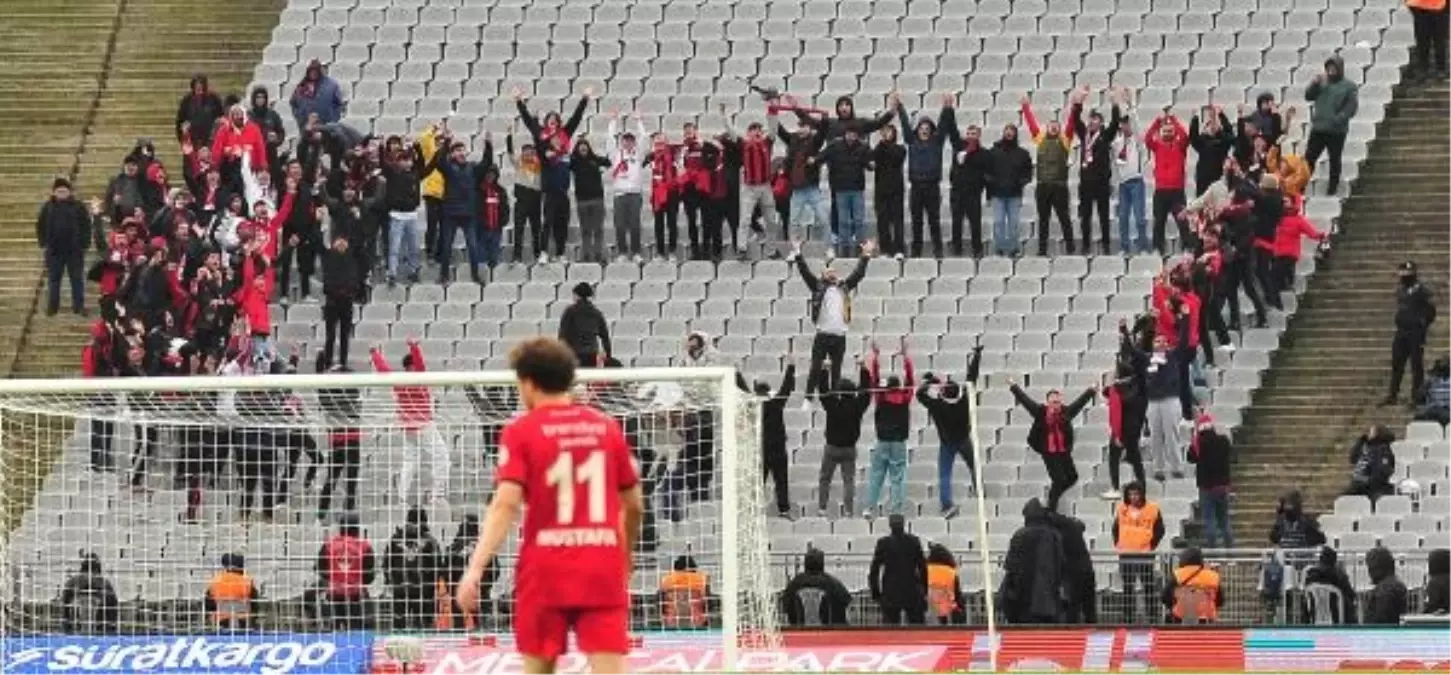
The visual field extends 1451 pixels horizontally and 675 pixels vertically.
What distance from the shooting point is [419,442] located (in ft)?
109

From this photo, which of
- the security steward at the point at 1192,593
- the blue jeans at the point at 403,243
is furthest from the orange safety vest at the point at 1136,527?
the blue jeans at the point at 403,243

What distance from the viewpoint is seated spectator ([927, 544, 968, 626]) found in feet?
121

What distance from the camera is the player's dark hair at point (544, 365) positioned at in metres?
19.8

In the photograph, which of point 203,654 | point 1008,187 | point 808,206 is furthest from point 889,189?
point 203,654

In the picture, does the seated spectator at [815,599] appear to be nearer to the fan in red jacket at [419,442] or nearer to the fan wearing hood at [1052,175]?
the fan in red jacket at [419,442]

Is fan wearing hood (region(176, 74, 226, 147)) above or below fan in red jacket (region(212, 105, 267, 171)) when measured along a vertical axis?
above

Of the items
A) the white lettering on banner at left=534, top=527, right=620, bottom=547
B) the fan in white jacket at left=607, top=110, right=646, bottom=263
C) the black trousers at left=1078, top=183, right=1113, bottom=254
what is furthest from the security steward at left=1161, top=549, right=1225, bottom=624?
the white lettering on banner at left=534, top=527, right=620, bottom=547

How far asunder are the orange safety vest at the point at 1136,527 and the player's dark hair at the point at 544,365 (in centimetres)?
1881

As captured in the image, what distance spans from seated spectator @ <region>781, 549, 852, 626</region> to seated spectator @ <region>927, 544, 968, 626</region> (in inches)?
41.5

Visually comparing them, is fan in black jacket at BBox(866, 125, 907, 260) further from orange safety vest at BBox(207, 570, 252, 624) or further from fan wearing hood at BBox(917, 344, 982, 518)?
orange safety vest at BBox(207, 570, 252, 624)

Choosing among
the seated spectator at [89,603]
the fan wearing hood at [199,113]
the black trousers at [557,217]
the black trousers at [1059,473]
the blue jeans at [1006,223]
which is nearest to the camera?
the seated spectator at [89,603]

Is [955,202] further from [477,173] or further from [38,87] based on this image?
[38,87]

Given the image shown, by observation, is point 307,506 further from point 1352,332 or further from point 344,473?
point 1352,332

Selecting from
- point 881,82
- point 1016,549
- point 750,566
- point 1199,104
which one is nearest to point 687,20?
point 881,82
